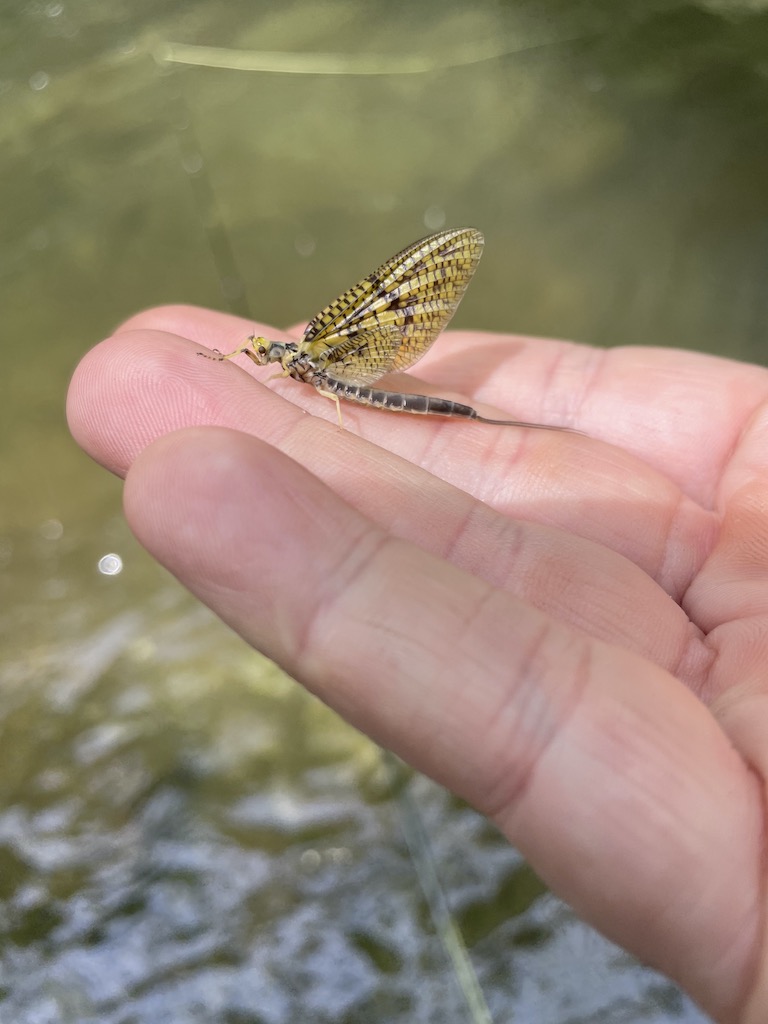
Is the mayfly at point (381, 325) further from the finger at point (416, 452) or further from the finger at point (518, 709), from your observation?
the finger at point (518, 709)

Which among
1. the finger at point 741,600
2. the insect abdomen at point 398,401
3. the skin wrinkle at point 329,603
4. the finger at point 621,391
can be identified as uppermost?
the skin wrinkle at point 329,603

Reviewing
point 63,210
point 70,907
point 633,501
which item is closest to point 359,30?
point 63,210

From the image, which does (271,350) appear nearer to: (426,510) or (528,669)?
(426,510)

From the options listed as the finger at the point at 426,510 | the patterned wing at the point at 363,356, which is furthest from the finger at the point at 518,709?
the patterned wing at the point at 363,356

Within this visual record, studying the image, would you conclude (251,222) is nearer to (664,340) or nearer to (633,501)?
(664,340)

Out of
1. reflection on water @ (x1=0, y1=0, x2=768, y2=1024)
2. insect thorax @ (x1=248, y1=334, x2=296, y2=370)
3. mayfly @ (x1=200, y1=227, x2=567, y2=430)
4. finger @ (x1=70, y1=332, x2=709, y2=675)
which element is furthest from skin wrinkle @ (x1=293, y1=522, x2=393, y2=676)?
Result: reflection on water @ (x1=0, y1=0, x2=768, y2=1024)

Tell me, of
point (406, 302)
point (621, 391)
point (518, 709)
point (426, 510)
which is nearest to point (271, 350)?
point (406, 302)
